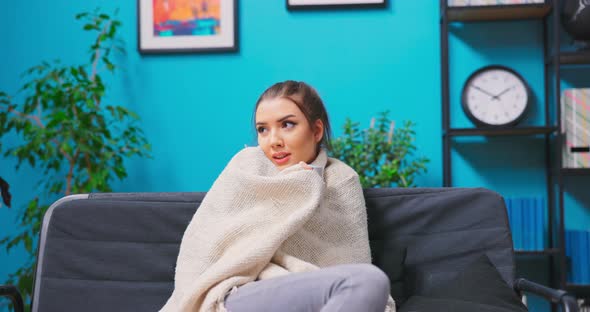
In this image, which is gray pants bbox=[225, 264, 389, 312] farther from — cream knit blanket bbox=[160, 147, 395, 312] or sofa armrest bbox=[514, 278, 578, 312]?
sofa armrest bbox=[514, 278, 578, 312]

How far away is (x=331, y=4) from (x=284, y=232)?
1.81 m

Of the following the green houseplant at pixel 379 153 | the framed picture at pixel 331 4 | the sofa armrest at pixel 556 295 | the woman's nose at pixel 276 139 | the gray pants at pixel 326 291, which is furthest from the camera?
the framed picture at pixel 331 4

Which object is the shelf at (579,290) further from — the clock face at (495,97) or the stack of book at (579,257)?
the clock face at (495,97)

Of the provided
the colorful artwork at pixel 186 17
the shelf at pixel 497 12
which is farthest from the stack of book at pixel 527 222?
the colorful artwork at pixel 186 17

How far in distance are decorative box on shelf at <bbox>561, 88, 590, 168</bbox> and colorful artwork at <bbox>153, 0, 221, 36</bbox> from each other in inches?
65.3

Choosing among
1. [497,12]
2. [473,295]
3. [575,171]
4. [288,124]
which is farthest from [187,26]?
[473,295]

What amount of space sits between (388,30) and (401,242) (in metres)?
1.54

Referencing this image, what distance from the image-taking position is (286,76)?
3.08 m

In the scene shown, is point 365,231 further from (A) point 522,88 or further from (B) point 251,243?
(A) point 522,88

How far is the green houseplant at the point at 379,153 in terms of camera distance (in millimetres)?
2705

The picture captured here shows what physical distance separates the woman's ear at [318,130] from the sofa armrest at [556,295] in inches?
25.5

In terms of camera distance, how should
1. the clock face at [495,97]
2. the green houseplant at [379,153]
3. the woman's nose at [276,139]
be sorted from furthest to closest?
the clock face at [495,97] → the green houseplant at [379,153] → the woman's nose at [276,139]

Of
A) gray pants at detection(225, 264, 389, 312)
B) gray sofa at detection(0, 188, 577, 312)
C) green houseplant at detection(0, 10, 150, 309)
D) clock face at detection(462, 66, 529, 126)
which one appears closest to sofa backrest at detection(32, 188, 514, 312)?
gray sofa at detection(0, 188, 577, 312)

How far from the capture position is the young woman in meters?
1.24
